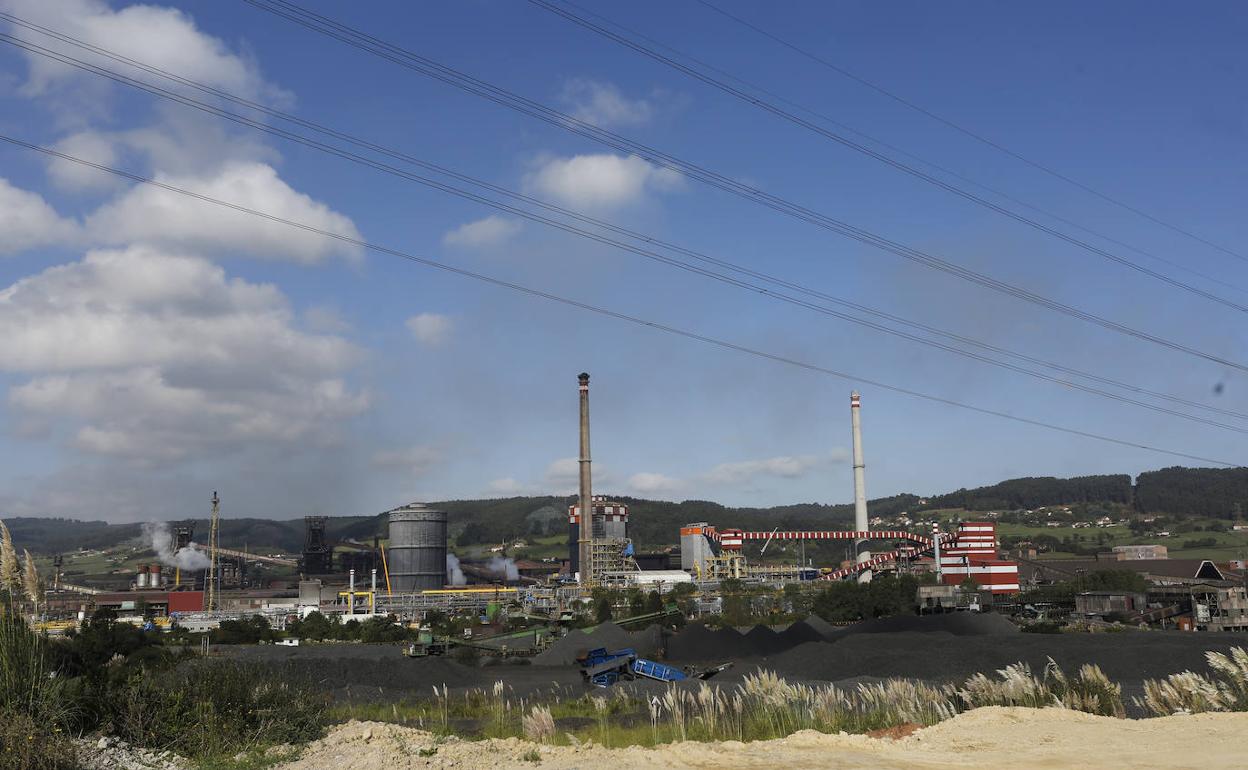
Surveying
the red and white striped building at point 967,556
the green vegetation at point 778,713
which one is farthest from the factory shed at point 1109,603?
the green vegetation at point 778,713

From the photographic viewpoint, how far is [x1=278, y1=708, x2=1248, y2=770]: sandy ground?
57.8 ft

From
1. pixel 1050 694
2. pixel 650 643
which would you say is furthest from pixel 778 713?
pixel 650 643

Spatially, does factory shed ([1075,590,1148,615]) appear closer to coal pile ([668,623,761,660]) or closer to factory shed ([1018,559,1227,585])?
factory shed ([1018,559,1227,585])

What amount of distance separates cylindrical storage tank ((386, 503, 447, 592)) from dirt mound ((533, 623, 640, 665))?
241 ft

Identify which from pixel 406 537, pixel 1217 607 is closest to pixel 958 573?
pixel 1217 607

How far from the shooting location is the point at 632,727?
80.9ft

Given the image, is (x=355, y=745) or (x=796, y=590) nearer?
(x=355, y=745)

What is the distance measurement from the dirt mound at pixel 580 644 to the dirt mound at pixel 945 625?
46.9 ft

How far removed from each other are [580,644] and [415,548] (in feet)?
254

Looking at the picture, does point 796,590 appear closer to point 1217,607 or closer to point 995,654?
point 1217,607

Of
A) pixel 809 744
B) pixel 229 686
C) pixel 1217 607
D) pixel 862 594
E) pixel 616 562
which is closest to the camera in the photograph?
pixel 809 744

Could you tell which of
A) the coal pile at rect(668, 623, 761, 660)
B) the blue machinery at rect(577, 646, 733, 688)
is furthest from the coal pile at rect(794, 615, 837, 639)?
the blue machinery at rect(577, 646, 733, 688)

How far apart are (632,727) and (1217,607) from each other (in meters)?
64.7

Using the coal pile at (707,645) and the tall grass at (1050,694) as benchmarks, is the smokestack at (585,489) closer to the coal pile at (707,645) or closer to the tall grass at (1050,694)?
the coal pile at (707,645)
